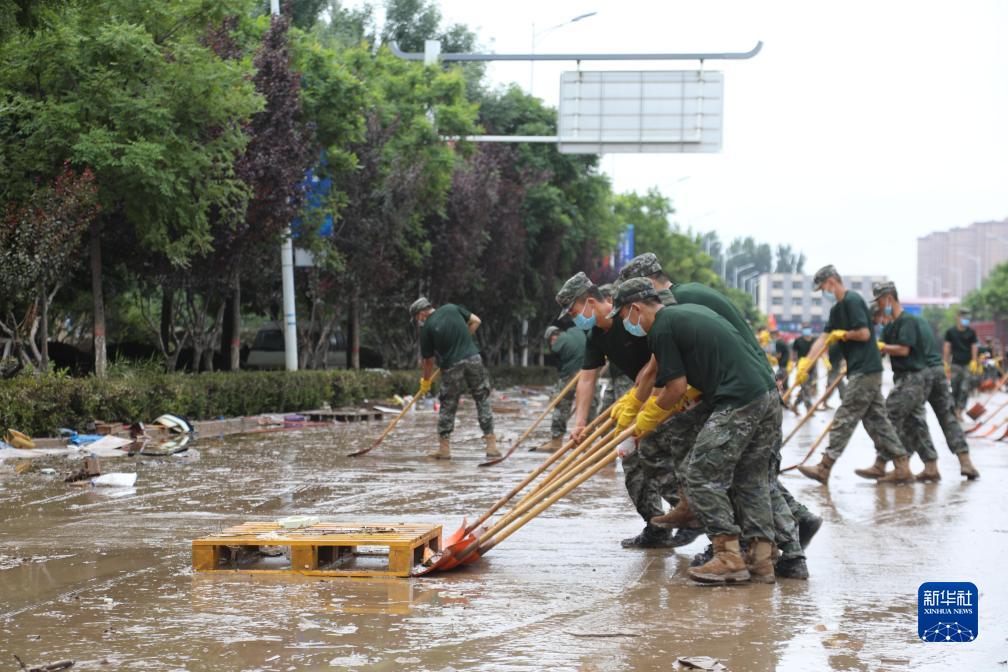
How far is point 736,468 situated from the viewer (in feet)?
22.5

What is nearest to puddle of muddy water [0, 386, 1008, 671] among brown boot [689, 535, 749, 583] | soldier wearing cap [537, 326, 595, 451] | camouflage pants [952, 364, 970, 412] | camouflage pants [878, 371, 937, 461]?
brown boot [689, 535, 749, 583]

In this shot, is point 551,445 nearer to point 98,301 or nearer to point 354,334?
point 98,301

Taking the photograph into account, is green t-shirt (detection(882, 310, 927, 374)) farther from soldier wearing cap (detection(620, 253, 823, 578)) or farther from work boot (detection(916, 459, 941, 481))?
soldier wearing cap (detection(620, 253, 823, 578))

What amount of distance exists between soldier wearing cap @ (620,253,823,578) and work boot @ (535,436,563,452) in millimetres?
7834

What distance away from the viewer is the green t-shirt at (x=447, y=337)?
14078 millimetres

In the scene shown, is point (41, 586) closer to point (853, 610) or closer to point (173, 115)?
point (853, 610)

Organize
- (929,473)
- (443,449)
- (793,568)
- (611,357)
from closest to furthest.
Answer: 1. (793,568)
2. (611,357)
3. (929,473)
4. (443,449)

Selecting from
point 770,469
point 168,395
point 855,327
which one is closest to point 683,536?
point 770,469

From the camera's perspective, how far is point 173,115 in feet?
53.8

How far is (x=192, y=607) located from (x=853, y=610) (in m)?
3.03

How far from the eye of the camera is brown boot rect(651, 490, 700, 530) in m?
7.30

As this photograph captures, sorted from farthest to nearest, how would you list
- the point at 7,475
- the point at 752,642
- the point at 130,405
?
the point at 130,405 → the point at 7,475 → the point at 752,642

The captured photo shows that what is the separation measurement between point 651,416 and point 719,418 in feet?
1.14

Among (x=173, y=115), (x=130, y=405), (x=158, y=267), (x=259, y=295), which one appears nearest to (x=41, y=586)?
(x=130, y=405)
